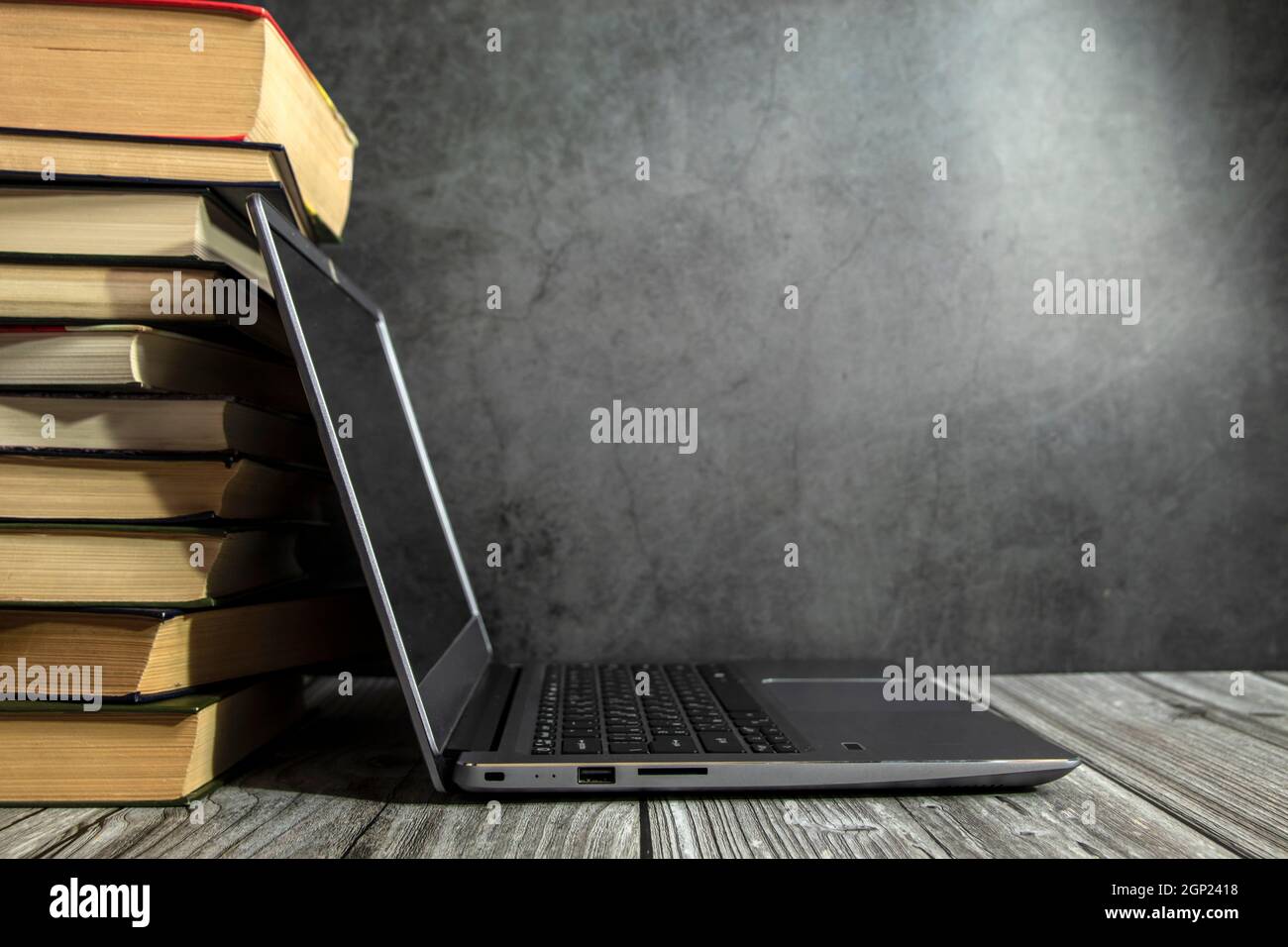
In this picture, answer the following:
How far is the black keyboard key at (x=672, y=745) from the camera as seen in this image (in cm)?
71

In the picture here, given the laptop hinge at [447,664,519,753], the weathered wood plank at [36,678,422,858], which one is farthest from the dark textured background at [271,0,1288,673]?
the weathered wood plank at [36,678,422,858]

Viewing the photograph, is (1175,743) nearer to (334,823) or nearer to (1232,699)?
(1232,699)

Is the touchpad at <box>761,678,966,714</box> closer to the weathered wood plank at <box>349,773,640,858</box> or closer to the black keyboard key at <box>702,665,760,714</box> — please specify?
the black keyboard key at <box>702,665,760,714</box>

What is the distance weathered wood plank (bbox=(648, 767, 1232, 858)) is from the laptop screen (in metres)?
0.22

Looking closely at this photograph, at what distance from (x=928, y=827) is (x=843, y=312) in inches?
29.1

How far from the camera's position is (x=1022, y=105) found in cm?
122

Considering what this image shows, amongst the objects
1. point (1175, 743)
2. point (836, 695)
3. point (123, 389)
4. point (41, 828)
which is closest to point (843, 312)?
point (836, 695)

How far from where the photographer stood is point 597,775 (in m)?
0.68

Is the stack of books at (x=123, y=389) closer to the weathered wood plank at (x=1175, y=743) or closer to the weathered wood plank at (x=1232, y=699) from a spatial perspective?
the weathered wood plank at (x=1175, y=743)

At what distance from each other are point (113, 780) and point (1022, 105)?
130cm

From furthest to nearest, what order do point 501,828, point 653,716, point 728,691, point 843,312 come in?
point 843,312, point 728,691, point 653,716, point 501,828

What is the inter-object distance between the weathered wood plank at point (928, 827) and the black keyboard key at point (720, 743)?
0.12ft

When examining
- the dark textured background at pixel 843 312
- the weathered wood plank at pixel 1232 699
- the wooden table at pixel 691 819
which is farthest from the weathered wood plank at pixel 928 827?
the dark textured background at pixel 843 312
